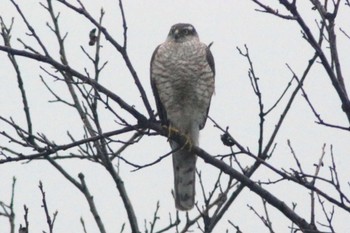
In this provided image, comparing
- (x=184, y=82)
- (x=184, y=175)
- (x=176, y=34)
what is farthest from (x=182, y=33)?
(x=184, y=175)

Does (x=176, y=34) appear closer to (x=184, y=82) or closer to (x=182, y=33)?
(x=182, y=33)

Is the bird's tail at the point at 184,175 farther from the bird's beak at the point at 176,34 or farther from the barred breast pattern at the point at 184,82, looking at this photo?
the bird's beak at the point at 176,34

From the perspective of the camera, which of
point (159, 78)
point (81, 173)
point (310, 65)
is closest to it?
point (310, 65)

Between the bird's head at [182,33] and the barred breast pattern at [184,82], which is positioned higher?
the bird's head at [182,33]

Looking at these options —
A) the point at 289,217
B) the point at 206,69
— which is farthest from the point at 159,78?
the point at 289,217

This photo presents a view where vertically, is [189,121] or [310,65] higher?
[189,121]

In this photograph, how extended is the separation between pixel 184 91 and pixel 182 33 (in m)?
0.83

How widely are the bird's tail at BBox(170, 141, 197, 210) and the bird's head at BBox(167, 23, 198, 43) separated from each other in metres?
1.04

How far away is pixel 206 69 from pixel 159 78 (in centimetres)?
45

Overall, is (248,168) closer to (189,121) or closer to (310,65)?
(310,65)

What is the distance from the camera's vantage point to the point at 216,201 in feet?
17.3

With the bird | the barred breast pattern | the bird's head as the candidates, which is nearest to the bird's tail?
the bird

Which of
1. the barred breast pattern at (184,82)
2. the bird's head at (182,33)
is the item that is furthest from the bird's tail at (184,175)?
the bird's head at (182,33)

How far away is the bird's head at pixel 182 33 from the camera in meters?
7.18
